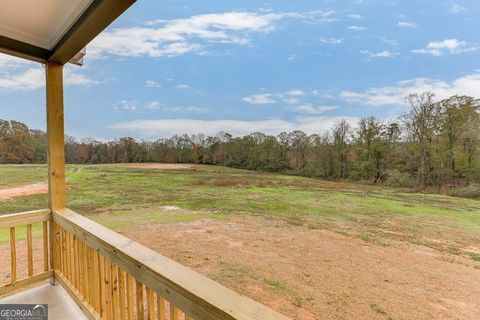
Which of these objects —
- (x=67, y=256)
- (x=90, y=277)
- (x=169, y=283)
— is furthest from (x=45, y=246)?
(x=169, y=283)

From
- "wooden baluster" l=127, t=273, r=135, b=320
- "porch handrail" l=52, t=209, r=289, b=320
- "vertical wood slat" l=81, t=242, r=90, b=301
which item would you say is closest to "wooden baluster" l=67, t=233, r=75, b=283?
"vertical wood slat" l=81, t=242, r=90, b=301

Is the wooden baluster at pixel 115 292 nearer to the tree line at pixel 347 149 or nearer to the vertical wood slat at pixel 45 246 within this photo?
the vertical wood slat at pixel 45 246

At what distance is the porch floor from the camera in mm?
1488

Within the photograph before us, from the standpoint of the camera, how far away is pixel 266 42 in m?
9.43

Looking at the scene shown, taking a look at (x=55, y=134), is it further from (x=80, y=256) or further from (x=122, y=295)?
(x=122, y=295)

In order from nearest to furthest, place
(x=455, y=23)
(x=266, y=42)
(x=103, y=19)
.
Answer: (x=103, y=19), (x=455, y=23), (x=266, y=42)

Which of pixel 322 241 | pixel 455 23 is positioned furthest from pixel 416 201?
pixel 455 23

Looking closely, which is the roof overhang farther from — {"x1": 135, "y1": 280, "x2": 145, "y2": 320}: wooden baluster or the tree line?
{"x1": 135, "y1": 280, "x2": 145, "y2": 320}: wooden baluster

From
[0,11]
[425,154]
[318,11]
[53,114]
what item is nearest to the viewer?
[0,11]

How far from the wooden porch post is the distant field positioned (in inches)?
25.8

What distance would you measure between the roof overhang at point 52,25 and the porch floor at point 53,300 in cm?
156

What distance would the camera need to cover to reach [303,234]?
205 inches

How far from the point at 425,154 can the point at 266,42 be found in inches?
268

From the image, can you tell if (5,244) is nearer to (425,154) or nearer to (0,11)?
(0,11)
